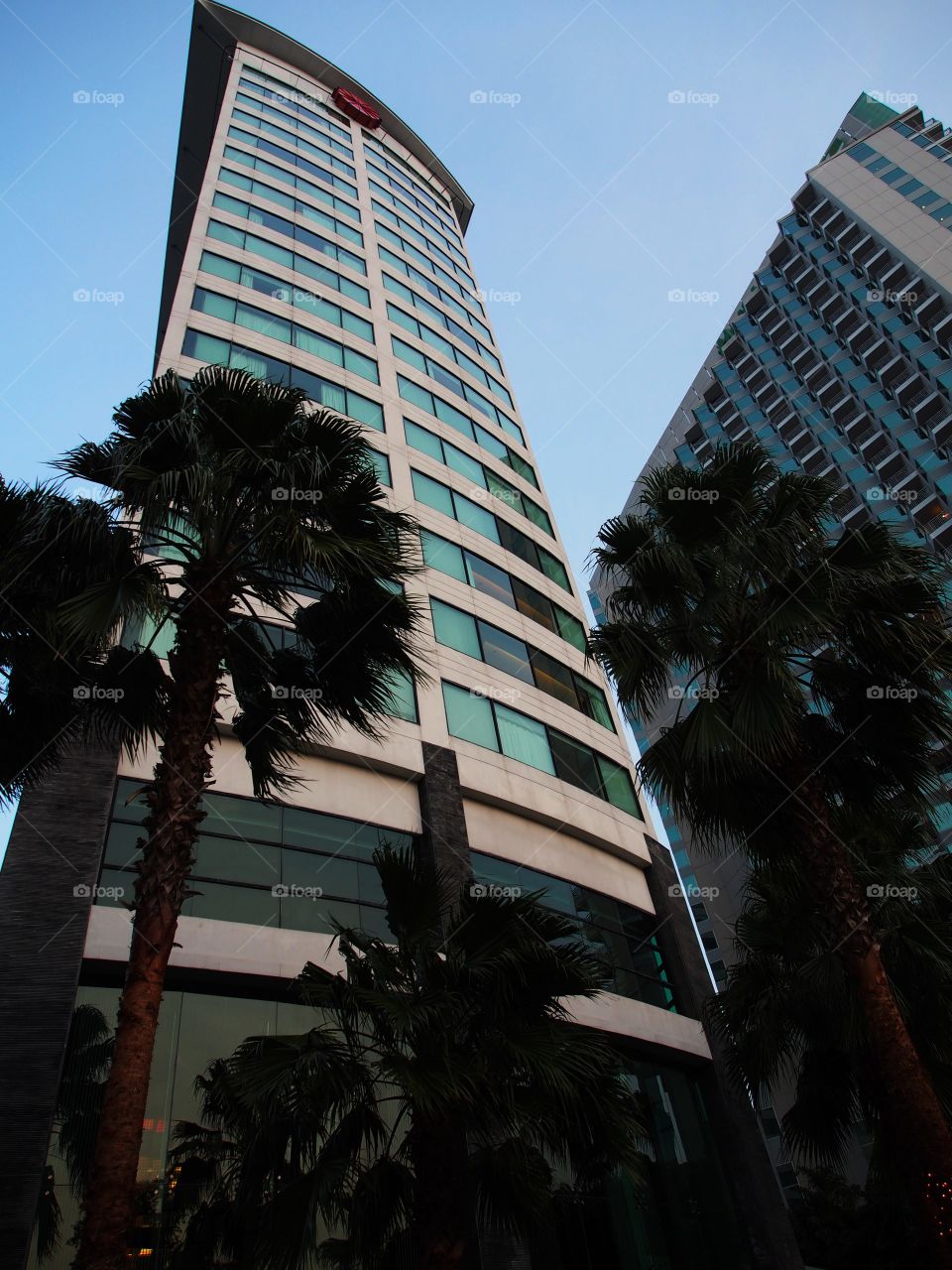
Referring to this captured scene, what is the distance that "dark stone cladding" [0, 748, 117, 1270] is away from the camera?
901 centimetres

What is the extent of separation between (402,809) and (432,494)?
408 inches

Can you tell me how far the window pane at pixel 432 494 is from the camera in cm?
2283

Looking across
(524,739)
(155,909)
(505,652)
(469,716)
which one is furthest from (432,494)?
(155,909)

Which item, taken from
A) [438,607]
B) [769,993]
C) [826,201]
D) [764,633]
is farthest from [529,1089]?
[826,201]

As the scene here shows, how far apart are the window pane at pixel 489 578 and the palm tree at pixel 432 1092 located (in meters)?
14.0

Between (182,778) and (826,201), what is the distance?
273ft

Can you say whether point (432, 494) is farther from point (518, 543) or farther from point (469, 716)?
point (469, 716)

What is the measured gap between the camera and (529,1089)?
7676 millimetres

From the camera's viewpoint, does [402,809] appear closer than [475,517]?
Yes

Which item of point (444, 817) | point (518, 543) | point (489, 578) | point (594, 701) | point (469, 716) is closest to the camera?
point (444, 817)

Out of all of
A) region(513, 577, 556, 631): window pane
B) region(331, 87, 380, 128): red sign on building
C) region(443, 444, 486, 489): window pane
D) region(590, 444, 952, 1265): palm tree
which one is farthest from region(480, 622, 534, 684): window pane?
region(331, 87, 380, 128): red sign on building

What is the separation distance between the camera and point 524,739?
19297 millimetres

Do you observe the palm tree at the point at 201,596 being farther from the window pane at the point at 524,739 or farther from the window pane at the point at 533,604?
the window pane at the point at 533,604

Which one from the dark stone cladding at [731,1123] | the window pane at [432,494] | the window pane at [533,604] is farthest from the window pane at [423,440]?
the dark stone cladding at [731,1123]
